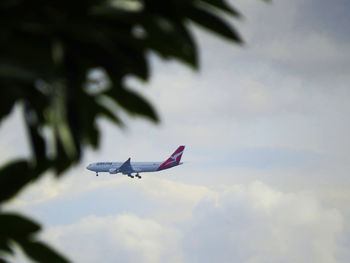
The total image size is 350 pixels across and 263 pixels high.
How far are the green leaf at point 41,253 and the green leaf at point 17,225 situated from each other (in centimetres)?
7

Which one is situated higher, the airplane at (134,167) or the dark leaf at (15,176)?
the airplane at (134,167)

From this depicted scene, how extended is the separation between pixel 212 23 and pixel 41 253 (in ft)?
5.43

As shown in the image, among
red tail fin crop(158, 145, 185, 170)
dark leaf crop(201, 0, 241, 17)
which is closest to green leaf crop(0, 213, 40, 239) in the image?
dark leaf crop(201, 0, 241, 17)

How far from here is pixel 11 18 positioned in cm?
193

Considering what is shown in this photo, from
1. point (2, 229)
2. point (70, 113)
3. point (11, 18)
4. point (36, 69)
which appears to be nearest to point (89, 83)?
point (70, 113)

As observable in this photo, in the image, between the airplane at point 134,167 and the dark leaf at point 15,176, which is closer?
the dark leaf at point 15,176

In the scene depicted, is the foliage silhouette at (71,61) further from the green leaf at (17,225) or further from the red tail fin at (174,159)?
the red tail fin at (174,159)

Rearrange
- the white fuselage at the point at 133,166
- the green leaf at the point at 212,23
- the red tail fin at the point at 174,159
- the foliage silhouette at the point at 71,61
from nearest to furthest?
the foliage silhouette at the point at 71,61
the green leaf at the point at 212,23
the white fuselage at the point at 133,166
the red tail fin at the point at 174,159

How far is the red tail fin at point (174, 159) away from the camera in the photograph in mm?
110062

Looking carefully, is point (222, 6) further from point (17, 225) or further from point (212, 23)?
A: point (17, 225)

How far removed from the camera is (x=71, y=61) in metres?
2.21

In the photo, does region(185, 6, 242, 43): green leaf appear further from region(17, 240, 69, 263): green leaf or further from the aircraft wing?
the aircraft wing

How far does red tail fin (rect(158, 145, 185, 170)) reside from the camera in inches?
4333

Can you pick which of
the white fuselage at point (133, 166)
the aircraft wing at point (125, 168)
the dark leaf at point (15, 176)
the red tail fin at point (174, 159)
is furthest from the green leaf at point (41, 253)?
the red tail fin at point (174, 159)
